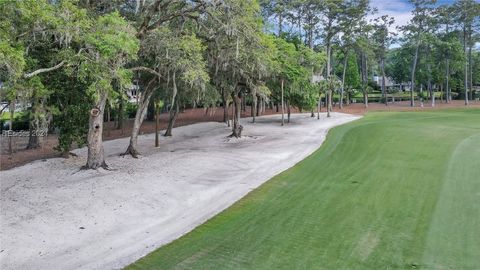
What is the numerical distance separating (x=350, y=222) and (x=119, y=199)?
604 centimetres

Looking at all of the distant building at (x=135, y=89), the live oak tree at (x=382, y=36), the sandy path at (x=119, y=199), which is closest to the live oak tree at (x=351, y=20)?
the live oak tree at (x=382, y=36)

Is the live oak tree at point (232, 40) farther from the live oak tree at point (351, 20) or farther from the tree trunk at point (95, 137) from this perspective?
the live oak tree at point (351, 20)

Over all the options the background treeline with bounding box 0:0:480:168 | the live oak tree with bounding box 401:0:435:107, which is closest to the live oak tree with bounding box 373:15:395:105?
the live oak tree with bounding box 401:0:435:107

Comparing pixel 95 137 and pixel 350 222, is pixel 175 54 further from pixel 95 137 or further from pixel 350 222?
pixel 350 222

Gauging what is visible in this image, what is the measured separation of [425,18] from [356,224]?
48006 mm

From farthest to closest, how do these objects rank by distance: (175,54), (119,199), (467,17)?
(467,17), (175,54), (119,199)

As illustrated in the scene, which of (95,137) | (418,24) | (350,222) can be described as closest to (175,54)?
(95,137)

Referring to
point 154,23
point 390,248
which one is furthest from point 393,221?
point 154,23

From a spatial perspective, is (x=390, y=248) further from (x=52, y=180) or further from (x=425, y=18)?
(x=425, y=18)

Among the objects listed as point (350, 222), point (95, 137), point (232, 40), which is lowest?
point (350, 222)

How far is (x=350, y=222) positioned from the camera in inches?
356

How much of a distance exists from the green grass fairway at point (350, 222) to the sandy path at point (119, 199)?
0.79m

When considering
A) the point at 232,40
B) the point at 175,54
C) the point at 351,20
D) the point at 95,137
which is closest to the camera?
the point at 95,137

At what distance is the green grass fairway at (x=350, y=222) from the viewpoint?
7148mm
